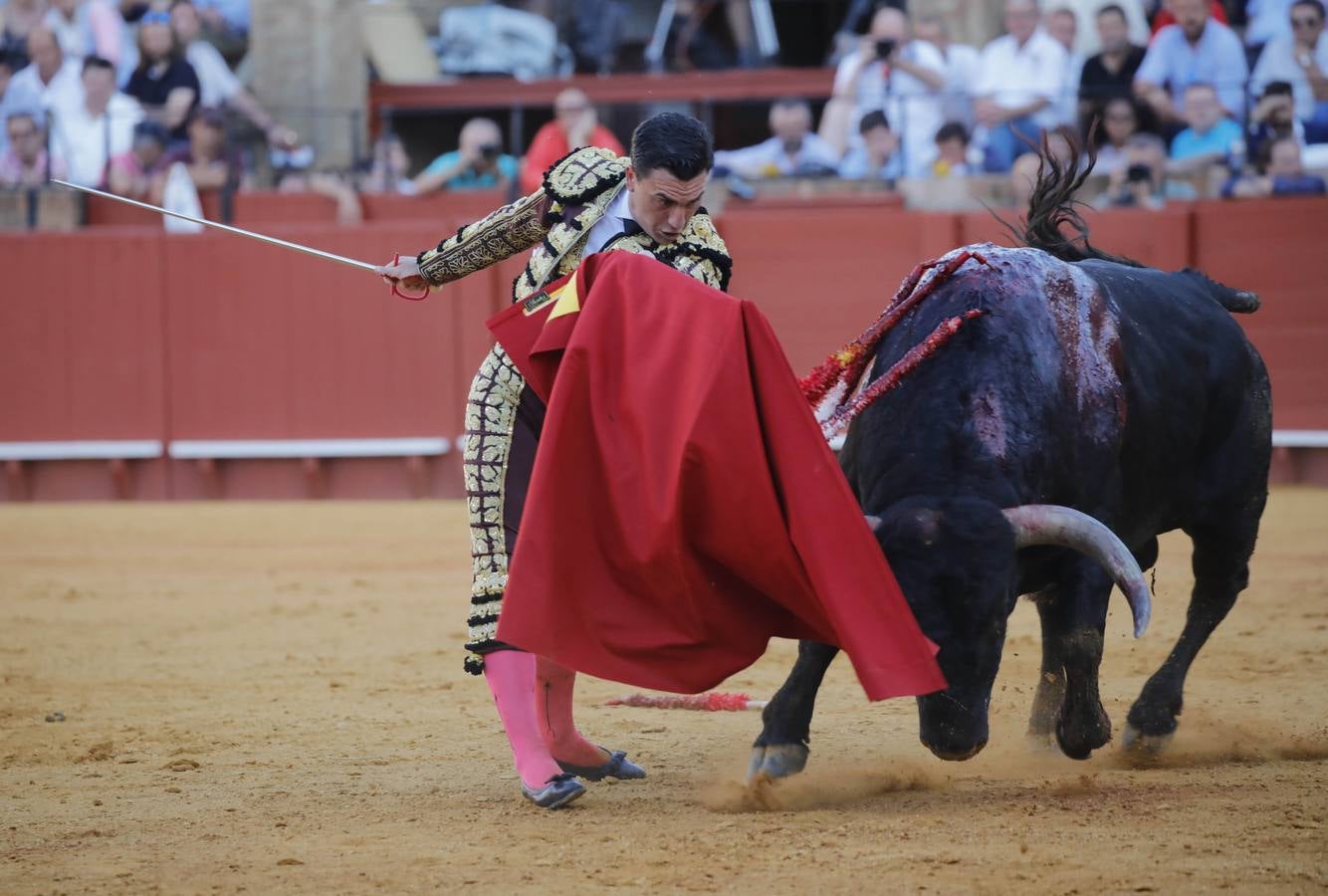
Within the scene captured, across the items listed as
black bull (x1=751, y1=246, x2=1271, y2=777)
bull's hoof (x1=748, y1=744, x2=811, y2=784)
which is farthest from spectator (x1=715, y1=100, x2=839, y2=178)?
bull's hoof (x1=748, y1=744, x2=811, y2=784)

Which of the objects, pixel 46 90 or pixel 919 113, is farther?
pixel 46 90

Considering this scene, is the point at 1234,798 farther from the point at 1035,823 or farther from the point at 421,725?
the point at 421,725

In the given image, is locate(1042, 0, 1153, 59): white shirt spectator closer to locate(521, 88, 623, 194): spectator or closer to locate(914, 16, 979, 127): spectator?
locate(914, 16, 979, 127): spectator

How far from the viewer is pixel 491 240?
3139mm

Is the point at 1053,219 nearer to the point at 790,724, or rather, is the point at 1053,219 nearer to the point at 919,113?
the point at 790,724

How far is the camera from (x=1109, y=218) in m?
8.19

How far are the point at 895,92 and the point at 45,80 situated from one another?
180 inches

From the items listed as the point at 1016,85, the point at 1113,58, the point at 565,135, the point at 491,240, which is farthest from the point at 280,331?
the point at 491,240

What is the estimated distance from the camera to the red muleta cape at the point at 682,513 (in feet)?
9.12

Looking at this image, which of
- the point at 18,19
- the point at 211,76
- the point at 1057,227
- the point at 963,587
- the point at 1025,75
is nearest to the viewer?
the point at 963,587

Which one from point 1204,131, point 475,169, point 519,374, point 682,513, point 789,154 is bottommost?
point 682,513

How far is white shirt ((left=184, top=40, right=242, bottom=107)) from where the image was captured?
32.0 feet

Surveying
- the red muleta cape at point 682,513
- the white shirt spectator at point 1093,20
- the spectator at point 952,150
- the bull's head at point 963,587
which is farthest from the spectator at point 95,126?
the bull's head at point 963,587

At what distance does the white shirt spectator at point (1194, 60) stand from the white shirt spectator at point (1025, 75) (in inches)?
16.2
